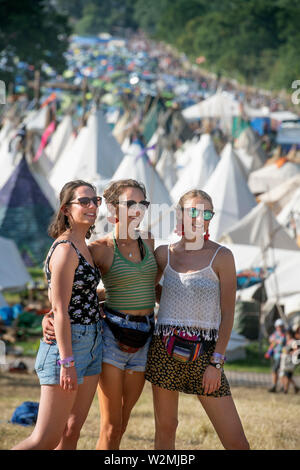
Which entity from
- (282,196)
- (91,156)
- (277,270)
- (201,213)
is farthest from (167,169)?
(201,213)

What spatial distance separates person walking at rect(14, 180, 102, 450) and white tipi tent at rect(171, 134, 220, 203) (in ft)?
49.7

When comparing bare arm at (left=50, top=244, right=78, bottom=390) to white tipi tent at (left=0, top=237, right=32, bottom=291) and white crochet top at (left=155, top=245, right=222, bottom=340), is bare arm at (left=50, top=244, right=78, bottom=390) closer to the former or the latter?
white crochet top at (left=155, top=245, right=222, bottom=340)

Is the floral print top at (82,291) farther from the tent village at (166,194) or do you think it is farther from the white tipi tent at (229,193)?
the white tipi tent at (229,193)

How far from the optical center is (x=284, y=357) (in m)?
10.5

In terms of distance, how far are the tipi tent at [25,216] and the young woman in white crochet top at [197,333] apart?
40.7 ft

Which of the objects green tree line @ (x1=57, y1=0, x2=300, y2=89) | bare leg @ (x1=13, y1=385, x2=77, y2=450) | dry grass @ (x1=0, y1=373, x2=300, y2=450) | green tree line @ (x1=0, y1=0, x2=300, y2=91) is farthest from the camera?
green tree line @ (x1=57, y1=0, x2=300, y2=89)

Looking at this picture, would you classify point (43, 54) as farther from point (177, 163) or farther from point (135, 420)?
point (135, 420)

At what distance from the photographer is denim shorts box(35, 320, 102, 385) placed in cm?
371

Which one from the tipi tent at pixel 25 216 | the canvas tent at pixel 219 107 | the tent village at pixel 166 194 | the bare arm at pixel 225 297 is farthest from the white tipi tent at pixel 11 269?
the canvas tent at pixel 219 107

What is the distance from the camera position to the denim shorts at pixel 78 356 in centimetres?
371

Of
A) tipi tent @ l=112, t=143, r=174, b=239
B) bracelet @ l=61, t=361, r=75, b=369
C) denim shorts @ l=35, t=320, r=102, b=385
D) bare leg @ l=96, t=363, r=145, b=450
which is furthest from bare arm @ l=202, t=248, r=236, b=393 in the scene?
tipi tent @ l=112, t=143, r=174, b=239

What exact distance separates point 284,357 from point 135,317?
6827 millimetres

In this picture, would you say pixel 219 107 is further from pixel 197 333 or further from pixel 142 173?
pixel 197 333

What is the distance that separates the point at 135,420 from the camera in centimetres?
692
